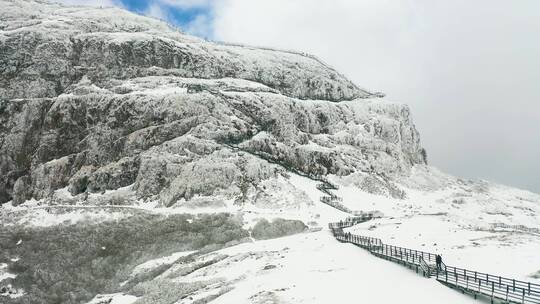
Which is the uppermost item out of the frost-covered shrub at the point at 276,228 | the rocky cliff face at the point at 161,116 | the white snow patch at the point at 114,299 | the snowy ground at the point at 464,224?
the rocky cliff face at the point at 161,116

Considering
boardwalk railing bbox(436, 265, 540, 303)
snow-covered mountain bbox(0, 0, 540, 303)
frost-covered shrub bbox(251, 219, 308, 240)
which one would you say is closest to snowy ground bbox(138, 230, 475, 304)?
snow-covered mountain bbox(0, 0, 540, 303)

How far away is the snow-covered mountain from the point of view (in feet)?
189

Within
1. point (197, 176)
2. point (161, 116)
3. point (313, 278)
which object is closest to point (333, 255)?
point (313, 278)

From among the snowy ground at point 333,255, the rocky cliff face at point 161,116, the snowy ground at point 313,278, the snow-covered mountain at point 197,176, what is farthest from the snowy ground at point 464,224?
the rocky cliff face at point 161,116

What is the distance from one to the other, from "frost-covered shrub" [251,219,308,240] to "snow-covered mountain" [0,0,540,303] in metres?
0.28

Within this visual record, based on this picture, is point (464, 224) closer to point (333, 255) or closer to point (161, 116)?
point (333, 255)

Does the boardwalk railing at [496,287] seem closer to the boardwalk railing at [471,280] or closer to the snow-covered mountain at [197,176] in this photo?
the boardwalk railing at [471,280]

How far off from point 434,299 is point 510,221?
82800 mm

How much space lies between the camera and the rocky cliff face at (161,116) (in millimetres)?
100875

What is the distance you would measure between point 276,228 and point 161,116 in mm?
42971

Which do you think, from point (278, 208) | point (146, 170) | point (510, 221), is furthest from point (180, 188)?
point (510, 221)

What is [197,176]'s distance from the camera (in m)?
97.4

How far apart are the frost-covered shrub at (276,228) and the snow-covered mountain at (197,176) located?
282 mm

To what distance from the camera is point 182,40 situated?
495ft
